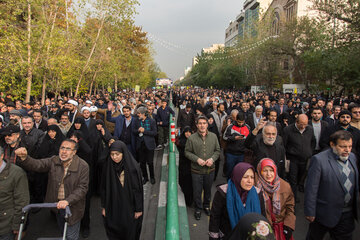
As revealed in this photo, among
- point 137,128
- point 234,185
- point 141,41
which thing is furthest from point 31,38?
point 141,41

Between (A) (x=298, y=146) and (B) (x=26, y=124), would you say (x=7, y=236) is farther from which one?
(A) (x=298, y=146)

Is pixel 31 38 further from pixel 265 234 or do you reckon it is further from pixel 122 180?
pixel 265 234

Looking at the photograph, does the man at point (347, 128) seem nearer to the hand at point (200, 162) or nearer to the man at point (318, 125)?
the man at point (318, 125)

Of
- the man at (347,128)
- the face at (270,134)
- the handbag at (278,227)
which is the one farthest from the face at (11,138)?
the man at (347,128)

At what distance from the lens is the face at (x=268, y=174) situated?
2.95 metres

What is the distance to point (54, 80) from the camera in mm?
16172

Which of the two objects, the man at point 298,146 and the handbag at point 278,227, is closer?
the handbag at point 278,227

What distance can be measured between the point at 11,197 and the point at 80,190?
767mm

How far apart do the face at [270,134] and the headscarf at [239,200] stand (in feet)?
5.55

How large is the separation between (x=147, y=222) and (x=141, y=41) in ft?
140

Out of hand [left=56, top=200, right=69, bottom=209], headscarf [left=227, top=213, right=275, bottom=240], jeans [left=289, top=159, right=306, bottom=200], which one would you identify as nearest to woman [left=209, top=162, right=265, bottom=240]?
headscarf [left=227, top=213, right=275, bottom=240]

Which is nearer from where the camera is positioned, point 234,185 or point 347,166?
point 234,185

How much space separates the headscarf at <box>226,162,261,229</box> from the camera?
2.57 meters

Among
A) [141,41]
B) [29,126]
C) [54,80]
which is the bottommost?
[29,126]
